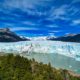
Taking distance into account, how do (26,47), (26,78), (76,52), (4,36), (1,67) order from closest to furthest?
(26,78), (1,67), (76,52), (26,47), (4,36)

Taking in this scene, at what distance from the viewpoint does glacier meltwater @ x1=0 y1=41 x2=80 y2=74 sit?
6431cm

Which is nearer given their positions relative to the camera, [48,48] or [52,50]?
[52,50]

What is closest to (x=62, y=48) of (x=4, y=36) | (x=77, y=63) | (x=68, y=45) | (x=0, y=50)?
(x=68, y=45)

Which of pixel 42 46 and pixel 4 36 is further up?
pixel 4 36

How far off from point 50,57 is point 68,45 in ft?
56.4

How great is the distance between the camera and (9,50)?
73.4 metres

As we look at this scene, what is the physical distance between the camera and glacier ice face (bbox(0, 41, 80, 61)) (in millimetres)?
64312

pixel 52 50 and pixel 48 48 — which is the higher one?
pixel 48 48

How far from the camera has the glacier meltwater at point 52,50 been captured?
2532 inches

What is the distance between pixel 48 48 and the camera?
2864 inches

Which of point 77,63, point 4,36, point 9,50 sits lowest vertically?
point 77,63

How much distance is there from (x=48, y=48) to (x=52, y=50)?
231 cm

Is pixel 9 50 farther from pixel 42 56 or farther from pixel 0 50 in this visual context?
pixel 42 56

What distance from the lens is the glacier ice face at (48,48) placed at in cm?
6431
